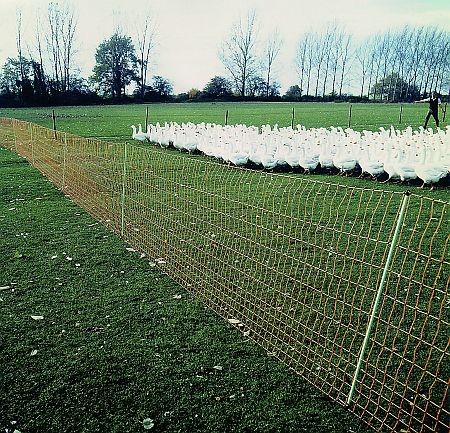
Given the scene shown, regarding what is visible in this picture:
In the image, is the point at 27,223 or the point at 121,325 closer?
the point at 121,325

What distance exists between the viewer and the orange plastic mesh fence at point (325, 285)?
141 inches

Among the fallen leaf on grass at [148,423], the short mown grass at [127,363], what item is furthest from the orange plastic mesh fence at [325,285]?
the fallen leaf on grass at [148,423]

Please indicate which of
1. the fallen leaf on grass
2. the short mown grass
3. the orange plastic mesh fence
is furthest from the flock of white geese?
the fallen leaf on grass

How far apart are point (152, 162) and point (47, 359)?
35.2 feet

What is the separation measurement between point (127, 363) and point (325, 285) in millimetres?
2582

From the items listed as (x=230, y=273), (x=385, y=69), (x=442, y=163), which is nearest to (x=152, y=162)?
(x=442, y=163)

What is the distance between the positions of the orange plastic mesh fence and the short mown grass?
279 millimetres

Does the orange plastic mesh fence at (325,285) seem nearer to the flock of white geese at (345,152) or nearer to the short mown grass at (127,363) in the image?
the short mown grass at (127,363)

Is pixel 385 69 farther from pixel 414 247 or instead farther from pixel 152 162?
pixel 414 247

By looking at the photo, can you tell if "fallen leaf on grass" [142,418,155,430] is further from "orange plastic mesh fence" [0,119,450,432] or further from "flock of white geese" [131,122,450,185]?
"flock of white geese" [131,122,450,185]

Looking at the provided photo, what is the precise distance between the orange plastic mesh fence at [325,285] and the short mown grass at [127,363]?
279mm

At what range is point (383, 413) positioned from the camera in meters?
3.44

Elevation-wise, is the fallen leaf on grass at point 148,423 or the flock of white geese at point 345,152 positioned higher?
the flock of white geese at point 345,152

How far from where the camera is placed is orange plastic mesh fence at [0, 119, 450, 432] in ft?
11.7
